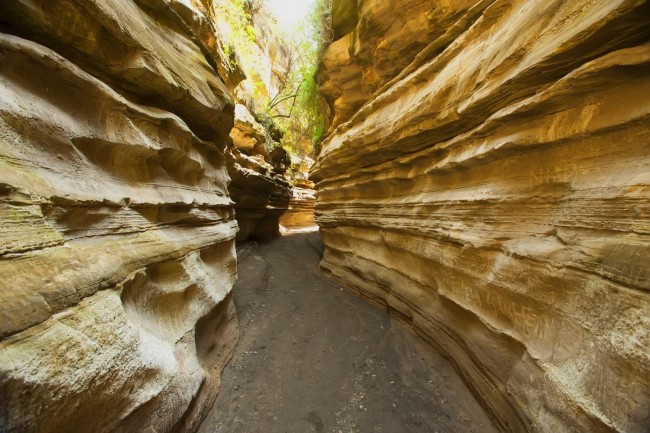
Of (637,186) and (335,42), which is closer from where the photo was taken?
Answer: (637,186)

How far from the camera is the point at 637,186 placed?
4.94 feet

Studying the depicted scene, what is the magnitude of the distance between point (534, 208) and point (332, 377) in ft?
9.81

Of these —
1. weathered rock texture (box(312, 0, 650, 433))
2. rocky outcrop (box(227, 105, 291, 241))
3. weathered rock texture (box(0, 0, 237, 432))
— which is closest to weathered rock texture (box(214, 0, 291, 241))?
rocky outcrop (box(227, 105, 291, 241))

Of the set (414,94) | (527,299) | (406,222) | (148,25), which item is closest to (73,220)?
(148,25)

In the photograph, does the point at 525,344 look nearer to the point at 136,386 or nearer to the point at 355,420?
the point at 355,420

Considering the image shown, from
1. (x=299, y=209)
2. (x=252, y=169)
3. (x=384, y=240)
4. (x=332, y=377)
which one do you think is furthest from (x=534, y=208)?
(x=299, y=209)

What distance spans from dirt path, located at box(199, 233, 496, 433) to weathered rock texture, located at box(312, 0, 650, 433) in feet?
1.35

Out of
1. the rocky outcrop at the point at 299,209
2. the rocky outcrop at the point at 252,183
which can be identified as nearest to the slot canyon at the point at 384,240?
the rocky outcrop at the point at 252,183

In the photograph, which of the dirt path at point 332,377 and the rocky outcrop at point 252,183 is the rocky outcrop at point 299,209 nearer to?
the rocky outcrop at point 252,183

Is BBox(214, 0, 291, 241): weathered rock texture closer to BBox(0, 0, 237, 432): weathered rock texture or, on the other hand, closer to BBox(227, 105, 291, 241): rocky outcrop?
BBox(227, 105, 291, 241): rocky outcrop

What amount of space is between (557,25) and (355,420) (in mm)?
4142

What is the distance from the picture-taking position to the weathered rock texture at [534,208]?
1536 mm

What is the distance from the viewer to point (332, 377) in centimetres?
312

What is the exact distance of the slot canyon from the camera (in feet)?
4.57
